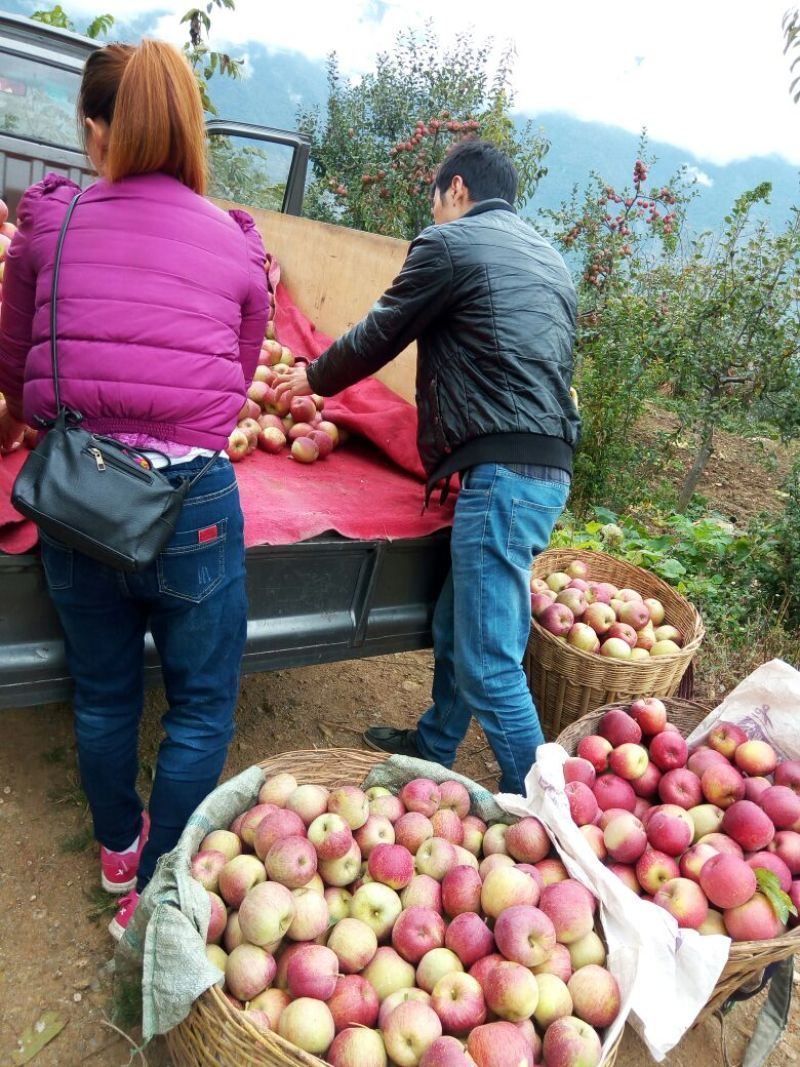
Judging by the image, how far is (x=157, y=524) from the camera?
5.65 feet

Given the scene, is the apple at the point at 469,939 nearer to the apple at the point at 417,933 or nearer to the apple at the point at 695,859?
the apple at the point at 417,933

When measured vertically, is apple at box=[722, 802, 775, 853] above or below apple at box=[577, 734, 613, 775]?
above

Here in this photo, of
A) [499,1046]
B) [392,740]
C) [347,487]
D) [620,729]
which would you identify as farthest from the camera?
[392,740]

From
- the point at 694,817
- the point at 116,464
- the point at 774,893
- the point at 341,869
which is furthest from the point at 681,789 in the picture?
the point at 116,464

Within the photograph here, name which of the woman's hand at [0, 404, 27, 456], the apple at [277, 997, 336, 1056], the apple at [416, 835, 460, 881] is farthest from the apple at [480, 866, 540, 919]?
the woman's hand at [0, 404, 27, 456]

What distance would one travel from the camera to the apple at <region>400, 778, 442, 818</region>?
202 cm

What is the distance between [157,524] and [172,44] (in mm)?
1025

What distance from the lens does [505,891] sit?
177 centimetres

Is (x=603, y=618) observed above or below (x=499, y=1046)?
below

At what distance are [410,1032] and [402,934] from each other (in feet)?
0.77

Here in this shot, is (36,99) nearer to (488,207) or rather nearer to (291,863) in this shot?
(488,207)

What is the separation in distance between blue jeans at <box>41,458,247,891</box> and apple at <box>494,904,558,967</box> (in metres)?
0.88

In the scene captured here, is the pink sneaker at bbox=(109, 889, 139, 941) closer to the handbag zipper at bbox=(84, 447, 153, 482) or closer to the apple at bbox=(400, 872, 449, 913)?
the apple at bbox=(400, 872, 449, 913)

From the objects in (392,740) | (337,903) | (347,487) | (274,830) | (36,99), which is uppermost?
(36,99)
